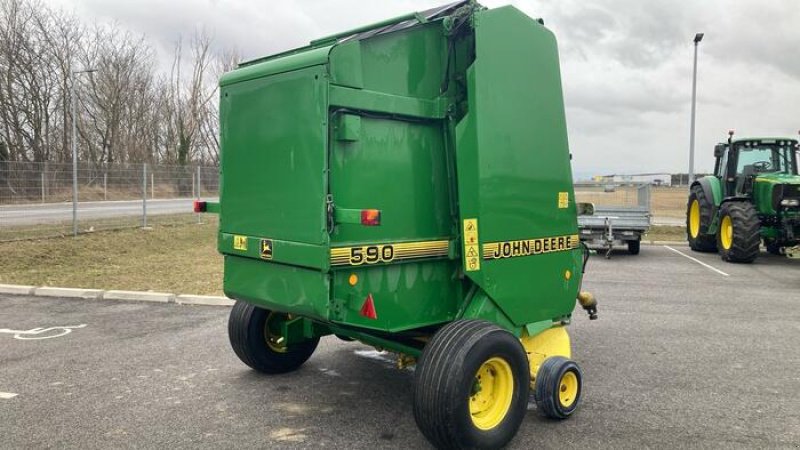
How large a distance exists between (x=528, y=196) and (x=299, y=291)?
1.75 m

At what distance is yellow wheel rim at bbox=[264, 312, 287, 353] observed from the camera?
5.10 meters

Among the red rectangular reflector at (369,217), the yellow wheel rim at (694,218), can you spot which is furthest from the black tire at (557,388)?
the yellow wheel rim at (694,218)

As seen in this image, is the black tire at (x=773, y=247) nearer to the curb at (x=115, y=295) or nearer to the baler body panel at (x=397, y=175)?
the baler body panel at (x=397, y=175)

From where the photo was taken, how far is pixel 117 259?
11.4 meters

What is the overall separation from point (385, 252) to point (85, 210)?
56.2 feet

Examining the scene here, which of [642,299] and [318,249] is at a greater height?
[318,249]

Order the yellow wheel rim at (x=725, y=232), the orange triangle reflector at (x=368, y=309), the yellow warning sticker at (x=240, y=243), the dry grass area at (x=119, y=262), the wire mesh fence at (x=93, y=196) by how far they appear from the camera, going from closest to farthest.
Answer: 1. the orange triangle reflector at (x=368, y=309)
2. the yellow warning sticker at (x=240, y=243)
3. the dry grass area at (x=119, y=262)
4. the yellow wheel rim at (x=725, y=232)
5. the wire mesh fence at (x=93, y=196)

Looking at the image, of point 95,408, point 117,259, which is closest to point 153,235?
point 117,259

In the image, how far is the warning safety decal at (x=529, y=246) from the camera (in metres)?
4.01

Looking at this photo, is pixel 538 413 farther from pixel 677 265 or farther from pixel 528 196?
pixel 677 265

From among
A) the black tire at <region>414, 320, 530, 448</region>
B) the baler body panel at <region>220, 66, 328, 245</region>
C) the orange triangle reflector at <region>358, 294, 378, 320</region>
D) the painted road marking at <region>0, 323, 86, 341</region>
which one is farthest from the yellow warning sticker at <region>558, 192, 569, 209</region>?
the painted road marking at <region>0, 323, 86, 341</region>

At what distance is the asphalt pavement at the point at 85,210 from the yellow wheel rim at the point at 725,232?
49.5ft

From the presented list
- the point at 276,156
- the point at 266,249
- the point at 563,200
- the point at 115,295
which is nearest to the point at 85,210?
the point at 115,295

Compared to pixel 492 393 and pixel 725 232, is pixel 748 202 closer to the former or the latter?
pixel 725 232
